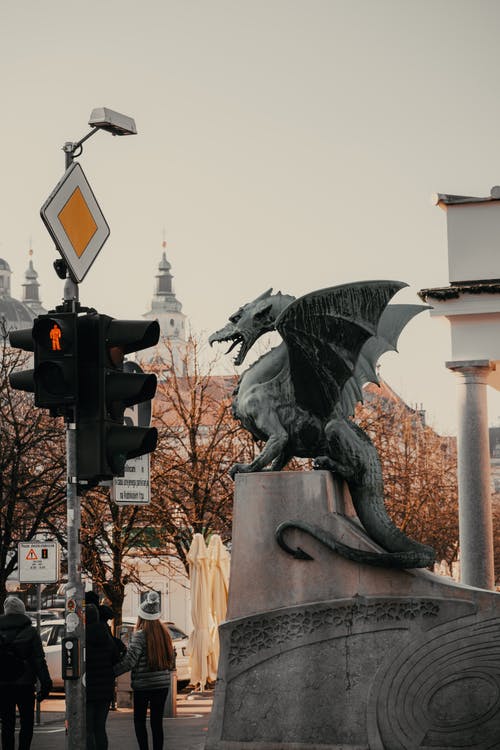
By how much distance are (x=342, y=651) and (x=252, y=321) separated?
2.97 metres

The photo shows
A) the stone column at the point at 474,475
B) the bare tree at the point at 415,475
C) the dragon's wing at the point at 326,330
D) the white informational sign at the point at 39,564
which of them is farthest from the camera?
the bare tree at the point at 415,475

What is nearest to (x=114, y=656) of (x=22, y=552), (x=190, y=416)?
(x=22, y=552)

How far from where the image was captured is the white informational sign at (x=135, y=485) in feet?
49.2

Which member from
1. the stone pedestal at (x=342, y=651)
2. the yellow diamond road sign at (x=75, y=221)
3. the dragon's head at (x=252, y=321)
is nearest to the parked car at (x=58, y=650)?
the dragon's head at (x=252, y=321)

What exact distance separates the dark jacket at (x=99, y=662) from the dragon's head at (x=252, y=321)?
2628 millimetres

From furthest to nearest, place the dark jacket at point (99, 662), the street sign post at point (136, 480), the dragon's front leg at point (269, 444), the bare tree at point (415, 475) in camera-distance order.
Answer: the bare tree at point (415, 475), the street sign post at point (136, 480), the dark jacket at point (99, 662), the dragon's front leg at point (269, 444)

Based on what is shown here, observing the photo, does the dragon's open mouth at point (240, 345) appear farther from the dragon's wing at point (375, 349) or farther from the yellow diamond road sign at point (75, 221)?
the yellow diamond road sign at point (75, 221)

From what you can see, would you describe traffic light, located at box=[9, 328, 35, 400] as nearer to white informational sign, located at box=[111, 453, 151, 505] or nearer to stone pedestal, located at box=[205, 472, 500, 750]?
stone pedestal, located at box=[205, 472, 500, 750]

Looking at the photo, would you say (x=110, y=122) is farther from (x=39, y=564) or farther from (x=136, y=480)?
(x=39, y=564)

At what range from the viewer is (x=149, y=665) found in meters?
12.3

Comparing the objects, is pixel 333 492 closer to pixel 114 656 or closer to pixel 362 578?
pixel 362 578

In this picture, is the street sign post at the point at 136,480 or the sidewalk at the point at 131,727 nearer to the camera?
the street sign post at the point at 136,480

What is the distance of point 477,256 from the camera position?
22734 mm

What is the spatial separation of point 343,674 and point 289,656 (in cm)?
44
